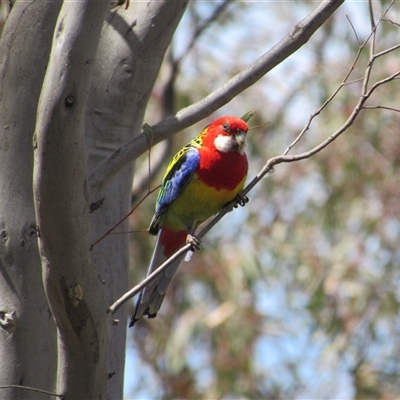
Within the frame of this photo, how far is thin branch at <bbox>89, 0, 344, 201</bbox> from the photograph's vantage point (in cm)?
264

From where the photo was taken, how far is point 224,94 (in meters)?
2.71

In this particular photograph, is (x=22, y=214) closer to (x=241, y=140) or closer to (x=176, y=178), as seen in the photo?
(x=176, y=178)

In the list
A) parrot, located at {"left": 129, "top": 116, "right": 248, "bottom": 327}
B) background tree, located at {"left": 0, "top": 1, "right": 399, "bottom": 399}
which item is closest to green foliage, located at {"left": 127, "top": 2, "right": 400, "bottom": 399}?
background tree, located at {"left": 0, "top": 1, "right": 399, "bottom": 399}

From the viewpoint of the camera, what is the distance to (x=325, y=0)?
262 centimetres

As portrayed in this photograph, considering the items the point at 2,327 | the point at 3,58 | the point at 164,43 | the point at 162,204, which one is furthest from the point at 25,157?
the point at 162,204

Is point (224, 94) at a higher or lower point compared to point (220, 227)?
lower

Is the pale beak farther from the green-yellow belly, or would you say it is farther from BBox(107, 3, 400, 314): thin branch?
BBox(107, 3, 400, 314): thin branch

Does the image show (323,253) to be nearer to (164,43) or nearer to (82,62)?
(164,43)

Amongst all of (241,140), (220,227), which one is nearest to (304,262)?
(220,227)

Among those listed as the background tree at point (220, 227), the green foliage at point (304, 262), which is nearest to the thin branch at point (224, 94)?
the background tree at point (220, 227)

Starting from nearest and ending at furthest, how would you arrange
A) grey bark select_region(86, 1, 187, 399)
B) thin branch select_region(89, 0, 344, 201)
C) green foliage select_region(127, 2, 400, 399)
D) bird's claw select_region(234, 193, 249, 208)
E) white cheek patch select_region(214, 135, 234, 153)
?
1. thin branch select_region(89, 0, 344, 201)
2. grey bark select_region(86, 1, 187, 399)
3. bird's claw select_region(234, 193, 249, 208)
4. white cheek patch select_region(214, 135, 234, 153)
5. green foliage select_region(127, 2, 400, 399)

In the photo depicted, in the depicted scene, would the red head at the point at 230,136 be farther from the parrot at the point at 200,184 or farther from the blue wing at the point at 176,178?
the blue wing at the point at 176,178

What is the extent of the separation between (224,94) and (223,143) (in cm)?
109

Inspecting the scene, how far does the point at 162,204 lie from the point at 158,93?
13.6 ft
